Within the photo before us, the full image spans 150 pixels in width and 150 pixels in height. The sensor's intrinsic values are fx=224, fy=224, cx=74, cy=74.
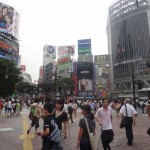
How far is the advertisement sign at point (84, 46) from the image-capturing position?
255ft

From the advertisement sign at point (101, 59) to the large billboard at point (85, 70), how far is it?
38.5ft

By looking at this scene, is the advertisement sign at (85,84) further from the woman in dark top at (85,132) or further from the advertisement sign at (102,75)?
the woman in dark top at (85,132)

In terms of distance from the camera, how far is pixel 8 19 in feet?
187

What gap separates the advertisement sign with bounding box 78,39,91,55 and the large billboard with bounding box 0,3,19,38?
994 inches

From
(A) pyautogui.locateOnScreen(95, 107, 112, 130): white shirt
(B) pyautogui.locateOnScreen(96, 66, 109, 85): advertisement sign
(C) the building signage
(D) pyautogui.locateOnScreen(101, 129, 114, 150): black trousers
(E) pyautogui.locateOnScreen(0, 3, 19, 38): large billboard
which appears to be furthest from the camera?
(B) pyautogui.locateOnScreen(96, 66, 109, 85): advertisement sign

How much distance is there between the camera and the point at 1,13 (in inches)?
2196

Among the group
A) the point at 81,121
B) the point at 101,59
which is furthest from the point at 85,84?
the point at 81,121

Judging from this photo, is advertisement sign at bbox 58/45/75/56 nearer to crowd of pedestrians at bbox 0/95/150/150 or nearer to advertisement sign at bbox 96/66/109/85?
advertisement sign at bbox 96/66/109/85

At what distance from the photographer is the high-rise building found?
83.0 metres

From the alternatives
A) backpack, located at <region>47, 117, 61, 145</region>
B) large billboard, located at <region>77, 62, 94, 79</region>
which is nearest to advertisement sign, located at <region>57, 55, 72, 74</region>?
large billboard, located at <region>77, 62, 94, 79</region>

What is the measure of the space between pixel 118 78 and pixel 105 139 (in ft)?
293

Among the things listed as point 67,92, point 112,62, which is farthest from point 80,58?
point 67,92

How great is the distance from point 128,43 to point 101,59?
18.3 m

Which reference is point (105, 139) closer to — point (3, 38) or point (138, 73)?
point (3, 38)
